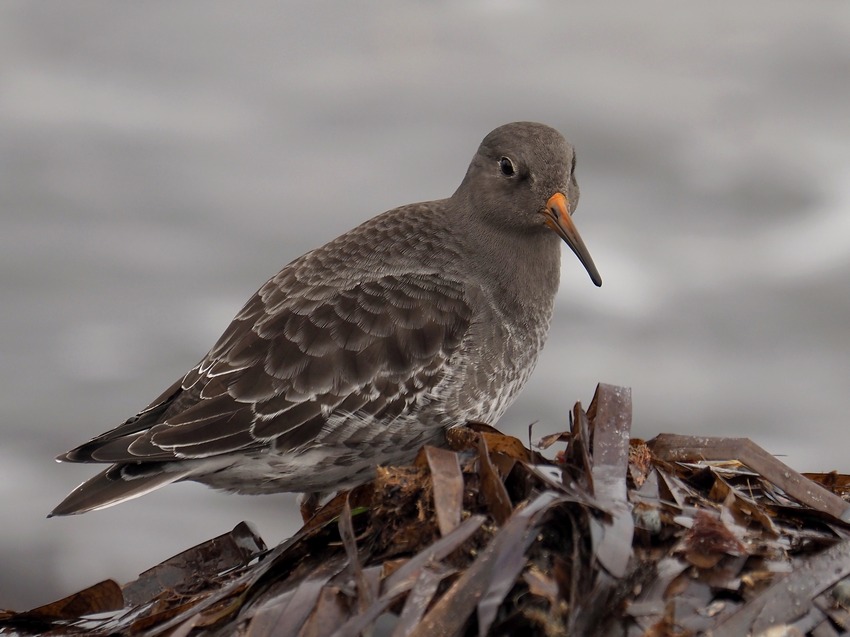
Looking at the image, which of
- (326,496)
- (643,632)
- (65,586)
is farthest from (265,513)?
(643,632)

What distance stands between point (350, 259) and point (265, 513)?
7.68 feet

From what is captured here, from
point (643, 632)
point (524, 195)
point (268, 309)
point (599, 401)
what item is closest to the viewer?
point (643, 632)

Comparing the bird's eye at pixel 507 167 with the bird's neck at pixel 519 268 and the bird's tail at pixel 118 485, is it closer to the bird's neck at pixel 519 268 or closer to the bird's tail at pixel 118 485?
the bird's neck at pixel 519 268

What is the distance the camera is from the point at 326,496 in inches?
210

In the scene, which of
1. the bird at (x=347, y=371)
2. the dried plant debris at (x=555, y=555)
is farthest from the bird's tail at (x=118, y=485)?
the dried plant debris at (x=555, y=555)

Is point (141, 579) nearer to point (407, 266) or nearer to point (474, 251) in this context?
point (407, 266)

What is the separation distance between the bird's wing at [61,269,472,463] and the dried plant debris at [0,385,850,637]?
0.99 meters

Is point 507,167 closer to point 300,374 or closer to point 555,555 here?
point 300,374

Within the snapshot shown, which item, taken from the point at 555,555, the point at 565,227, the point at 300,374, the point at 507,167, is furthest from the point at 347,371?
the point at 555,555

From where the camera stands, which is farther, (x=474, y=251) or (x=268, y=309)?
(x=474, y=251)

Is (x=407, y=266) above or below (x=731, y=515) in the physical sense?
above

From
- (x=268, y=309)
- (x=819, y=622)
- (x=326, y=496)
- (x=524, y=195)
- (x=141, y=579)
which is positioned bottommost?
(x=819, y=622)

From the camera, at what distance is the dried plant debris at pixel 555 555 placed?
3.01 meters

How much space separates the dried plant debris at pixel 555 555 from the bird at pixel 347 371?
0.99m
